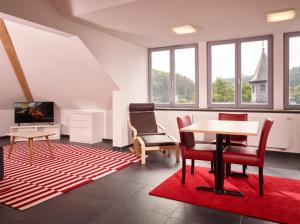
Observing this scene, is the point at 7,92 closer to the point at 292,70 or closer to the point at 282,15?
the point at 282,15

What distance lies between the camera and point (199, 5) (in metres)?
3.26

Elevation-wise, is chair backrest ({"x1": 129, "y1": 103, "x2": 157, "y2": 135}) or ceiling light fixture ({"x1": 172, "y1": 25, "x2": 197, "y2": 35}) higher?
ceiling light fixture ({"x1": 172, "y1": 25, "x2": 197, "y2": 35})

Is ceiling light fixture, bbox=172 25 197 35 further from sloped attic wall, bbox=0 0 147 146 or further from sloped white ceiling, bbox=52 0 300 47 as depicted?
sloped attic wall, bbox=0 0 147 146

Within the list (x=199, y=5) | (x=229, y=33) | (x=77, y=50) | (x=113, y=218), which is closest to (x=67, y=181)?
(x=113, y=218)

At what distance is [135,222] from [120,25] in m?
3.18

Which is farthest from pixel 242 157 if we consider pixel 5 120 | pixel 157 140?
pixel 5 120

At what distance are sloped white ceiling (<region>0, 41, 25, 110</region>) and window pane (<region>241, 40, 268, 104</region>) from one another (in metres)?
5.16

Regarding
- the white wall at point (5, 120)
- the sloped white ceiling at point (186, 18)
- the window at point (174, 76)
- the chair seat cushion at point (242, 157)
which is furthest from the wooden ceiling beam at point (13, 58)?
the chair seat cushion at point (242, 157)

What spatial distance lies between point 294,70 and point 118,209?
4.34 metres

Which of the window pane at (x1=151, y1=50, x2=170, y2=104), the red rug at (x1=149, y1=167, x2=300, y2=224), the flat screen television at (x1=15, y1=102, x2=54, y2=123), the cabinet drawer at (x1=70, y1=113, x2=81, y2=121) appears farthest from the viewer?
the flat screen television at (x1=15, y1=102, x2=54, y2=123)

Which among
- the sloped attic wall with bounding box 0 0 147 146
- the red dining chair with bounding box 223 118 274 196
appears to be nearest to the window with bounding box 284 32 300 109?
the red dining chair with bounding box 223 118 274 196

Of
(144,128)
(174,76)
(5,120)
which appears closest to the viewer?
(144,128)

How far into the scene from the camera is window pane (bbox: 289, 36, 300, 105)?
15.7 ft

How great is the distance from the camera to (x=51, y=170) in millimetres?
3875
